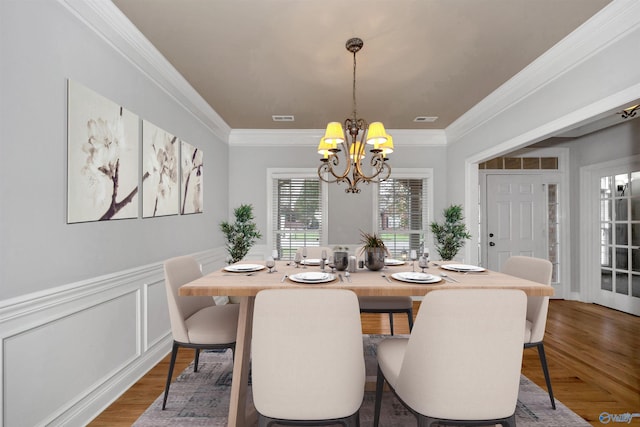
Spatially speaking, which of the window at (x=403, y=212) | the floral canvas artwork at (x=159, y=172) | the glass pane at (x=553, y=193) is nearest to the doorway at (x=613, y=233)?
the glass pane at (x=553, y=193)

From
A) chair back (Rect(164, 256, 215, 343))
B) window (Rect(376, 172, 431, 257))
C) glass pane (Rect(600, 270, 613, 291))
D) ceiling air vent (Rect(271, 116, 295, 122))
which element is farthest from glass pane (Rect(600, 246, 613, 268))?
chair back (Rect(164, 256, 215, 343))

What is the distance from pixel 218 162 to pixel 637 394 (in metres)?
Answer: 4.80

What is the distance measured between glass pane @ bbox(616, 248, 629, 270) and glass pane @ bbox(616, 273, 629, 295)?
107 mm

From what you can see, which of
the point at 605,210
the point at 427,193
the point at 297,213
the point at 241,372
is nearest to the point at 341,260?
the point at 241,372

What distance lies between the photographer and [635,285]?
3967 millimetres

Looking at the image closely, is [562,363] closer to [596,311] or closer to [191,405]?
[596,311]

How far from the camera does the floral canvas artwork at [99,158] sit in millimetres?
1796

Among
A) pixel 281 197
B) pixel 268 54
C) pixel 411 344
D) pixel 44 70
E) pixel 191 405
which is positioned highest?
pixel 268 54

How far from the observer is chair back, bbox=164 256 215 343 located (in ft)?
6.31

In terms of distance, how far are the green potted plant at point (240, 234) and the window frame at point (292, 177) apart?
0.50 meters

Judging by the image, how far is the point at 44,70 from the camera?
5.30 feet

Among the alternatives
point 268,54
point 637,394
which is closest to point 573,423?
point 637,394

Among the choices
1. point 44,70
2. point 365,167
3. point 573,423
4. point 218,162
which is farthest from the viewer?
point 365,167

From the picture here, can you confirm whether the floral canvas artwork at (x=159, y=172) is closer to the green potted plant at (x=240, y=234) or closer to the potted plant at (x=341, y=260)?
the green potted plant at (x=240, y=234)
